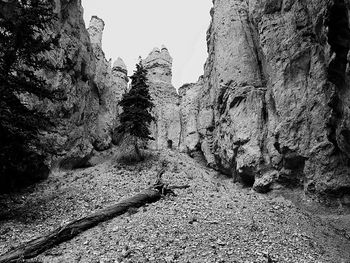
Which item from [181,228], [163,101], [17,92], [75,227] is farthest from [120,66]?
[181,228]

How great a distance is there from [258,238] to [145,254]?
543 centimetres

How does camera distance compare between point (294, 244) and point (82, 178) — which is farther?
point (82, 178)

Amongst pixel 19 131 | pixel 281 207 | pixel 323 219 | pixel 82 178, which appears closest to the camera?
pixel 19 131

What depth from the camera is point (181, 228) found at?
502 inches

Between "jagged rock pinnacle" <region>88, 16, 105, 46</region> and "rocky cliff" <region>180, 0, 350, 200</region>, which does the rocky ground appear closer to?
"rocky cliff" <region>180, 0, 350, 200</region>

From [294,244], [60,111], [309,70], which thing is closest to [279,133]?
[309,70]

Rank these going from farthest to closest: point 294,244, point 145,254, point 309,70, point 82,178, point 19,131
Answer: point 82,178 → point 309,70 → point 19,131 → point 294,244 → point 145,254

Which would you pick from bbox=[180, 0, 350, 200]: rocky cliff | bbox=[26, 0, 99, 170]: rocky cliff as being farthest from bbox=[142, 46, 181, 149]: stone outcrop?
bbox=[26, 0, 99, 170]: rocky cliff

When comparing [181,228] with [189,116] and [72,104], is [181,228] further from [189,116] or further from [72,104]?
[189,116]

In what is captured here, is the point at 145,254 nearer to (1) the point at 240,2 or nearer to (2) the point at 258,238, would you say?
(2) the point at 258,238

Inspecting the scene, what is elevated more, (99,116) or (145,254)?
(99,116)

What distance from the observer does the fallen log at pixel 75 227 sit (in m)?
10.5

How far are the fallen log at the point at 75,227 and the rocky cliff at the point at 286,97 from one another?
9.88 m

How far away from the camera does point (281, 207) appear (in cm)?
1758
